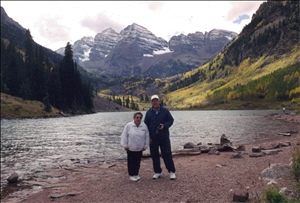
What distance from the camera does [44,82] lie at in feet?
466

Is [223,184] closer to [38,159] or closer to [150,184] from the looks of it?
[150,184]

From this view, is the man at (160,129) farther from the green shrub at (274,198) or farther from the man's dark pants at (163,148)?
the green shrub at (274,198)

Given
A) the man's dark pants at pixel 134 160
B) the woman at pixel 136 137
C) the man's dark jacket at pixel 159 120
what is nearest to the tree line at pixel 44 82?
the man's dark pants at pixel 134 160

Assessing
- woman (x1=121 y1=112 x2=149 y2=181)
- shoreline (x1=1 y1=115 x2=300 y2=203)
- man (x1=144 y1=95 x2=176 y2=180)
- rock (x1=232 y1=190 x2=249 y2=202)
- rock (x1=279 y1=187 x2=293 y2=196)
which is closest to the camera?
rock (x1=279 y1=187 x2=293 y2=196)

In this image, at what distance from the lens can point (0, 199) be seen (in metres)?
18.3

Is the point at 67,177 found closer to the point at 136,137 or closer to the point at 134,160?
the point at 134,160

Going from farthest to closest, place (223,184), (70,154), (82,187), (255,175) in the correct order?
(70,154)
(82,187)
(255,175)
(223,184)

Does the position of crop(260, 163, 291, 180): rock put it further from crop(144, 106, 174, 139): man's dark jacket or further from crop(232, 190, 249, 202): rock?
crop(144, 106, 174, 139): man's dark jacket

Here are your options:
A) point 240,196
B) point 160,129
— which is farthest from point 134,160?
point 240,196

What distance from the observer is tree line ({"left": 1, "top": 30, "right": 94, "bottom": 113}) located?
130500 mm

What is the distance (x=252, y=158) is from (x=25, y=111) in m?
102

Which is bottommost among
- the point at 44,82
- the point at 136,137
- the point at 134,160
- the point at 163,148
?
the point at 134,160

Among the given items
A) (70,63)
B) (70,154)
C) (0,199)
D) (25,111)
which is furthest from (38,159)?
(70,63)

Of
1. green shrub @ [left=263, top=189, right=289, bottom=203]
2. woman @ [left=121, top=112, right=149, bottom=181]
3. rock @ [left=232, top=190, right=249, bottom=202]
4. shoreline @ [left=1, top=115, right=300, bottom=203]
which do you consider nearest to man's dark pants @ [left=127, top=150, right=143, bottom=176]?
woman @ [left=121, top=112, right=149, bottom=181]
